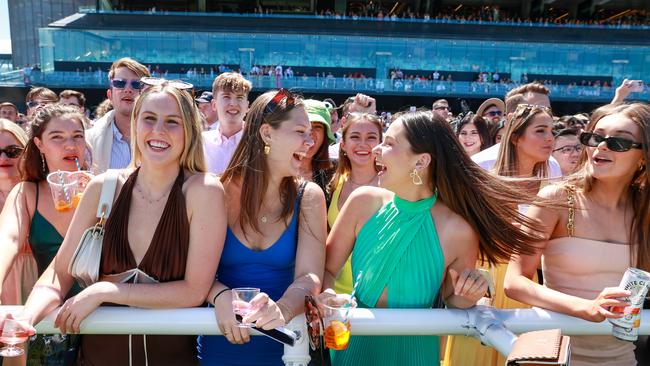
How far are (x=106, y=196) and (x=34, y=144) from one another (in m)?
1.26

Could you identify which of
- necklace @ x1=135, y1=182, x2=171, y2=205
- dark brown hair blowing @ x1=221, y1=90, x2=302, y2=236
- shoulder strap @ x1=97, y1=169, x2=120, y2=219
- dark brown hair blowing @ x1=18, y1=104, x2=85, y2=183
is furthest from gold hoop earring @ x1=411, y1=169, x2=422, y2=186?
dark brown hair blowing @ x1=18, y1=104, x2=85, y2=183

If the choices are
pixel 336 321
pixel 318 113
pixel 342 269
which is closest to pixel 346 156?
pixel 318 113

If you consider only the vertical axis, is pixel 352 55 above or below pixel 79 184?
above

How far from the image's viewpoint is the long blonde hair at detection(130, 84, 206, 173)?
83.1 inches

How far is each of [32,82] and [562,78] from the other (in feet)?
94.9

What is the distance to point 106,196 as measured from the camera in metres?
2.02

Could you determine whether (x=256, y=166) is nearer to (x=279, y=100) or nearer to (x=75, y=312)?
(x=279, y=100)

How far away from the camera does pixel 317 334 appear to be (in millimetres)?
1650

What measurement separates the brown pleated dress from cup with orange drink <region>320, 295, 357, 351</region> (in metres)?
0.65

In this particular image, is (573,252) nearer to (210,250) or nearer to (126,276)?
(210,250)

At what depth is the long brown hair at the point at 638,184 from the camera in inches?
83.7

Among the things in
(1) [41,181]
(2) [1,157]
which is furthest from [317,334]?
(2) [1,157]

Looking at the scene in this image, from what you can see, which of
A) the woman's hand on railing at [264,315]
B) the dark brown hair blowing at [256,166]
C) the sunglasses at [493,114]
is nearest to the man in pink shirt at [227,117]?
the dark brown hair blowing at [256,166]

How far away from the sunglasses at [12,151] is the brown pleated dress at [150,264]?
155cm
